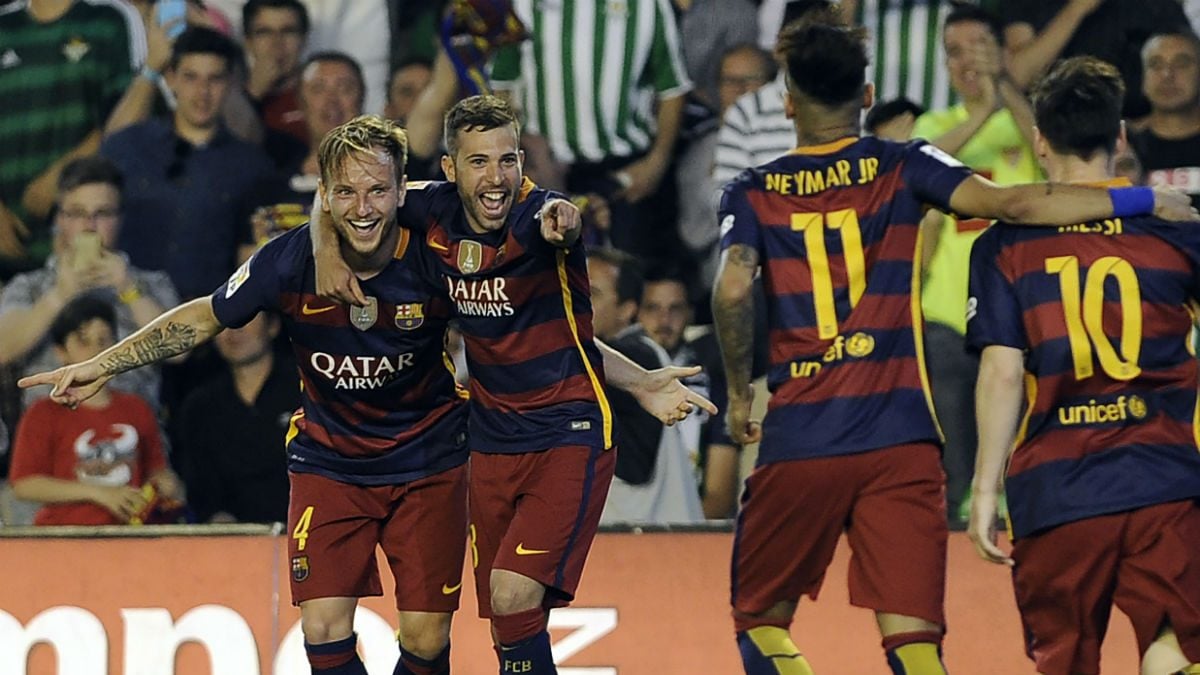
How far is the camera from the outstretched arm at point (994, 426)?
4.97 meters

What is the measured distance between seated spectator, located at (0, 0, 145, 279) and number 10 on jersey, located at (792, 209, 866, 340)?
4824mm

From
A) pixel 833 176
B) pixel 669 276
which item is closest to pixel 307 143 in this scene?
pixel 669 276

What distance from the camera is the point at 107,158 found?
28.7 ft

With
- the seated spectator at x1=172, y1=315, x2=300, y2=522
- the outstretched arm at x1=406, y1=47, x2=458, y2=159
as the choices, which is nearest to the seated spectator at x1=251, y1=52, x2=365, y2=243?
the outstretched arm at x1=406, y1=47, x2=458, y2=159

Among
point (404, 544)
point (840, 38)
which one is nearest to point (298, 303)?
point (404, 544)

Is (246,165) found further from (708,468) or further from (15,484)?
(708,468)

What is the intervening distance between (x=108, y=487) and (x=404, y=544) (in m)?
2.72

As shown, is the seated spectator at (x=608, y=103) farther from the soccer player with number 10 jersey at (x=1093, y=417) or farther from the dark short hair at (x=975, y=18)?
the soccer player with number 10 jersey at (x=1093, y=417)

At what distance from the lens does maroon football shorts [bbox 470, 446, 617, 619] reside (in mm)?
5500

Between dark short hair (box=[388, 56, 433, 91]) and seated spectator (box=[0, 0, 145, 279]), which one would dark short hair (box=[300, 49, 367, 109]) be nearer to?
dark short hair (box=[388, 56, 433, 91])

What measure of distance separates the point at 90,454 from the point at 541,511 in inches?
134

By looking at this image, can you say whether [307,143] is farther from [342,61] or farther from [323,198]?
[323,198]

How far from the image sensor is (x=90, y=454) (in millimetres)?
8211

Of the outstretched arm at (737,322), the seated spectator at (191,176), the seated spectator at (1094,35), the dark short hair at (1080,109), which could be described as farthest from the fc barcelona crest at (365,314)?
the seated spectator at (1094,35)
